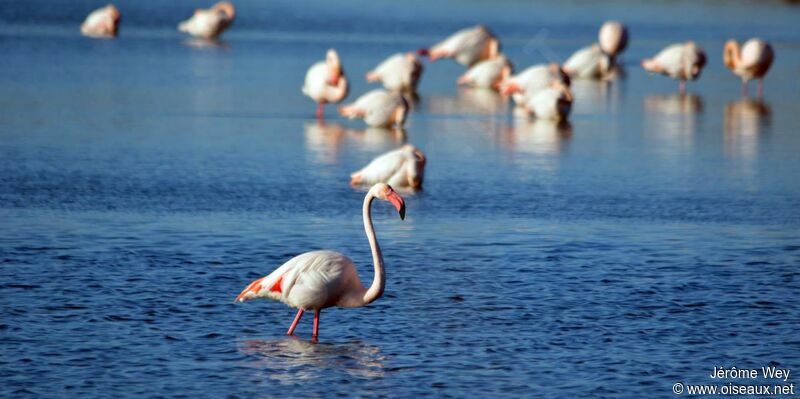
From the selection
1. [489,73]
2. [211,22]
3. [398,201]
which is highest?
[211,22]

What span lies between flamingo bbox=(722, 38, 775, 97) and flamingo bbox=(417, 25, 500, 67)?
14.7 ft

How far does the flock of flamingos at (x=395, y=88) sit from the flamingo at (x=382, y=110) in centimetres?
1

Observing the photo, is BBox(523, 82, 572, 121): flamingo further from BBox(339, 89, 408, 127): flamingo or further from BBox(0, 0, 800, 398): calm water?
BBox(339, 89, 408, 127): flamingo

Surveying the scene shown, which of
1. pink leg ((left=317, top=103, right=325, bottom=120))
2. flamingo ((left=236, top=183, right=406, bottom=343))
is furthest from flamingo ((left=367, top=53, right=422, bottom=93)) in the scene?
flamingo ((left=236, top=183, right=406, bottom=343))

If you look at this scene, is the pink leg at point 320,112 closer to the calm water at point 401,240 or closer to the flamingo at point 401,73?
the calm water at point 401,240

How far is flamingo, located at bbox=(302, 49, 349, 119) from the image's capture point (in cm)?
2092

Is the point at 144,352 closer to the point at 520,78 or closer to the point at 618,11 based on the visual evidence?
the point at 520,78

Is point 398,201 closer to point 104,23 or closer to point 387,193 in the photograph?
point 387,193

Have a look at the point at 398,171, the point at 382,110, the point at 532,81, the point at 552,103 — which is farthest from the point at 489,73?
the point at 398,171

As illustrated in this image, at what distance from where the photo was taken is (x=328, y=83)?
21.0 metres

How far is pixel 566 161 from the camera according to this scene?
1708 centimetres

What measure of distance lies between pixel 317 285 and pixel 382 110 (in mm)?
11076

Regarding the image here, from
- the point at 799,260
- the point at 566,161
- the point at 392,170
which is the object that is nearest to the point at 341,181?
the point at 392,170

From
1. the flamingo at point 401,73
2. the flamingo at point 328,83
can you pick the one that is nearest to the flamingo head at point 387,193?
the flamingo at point 328,83
